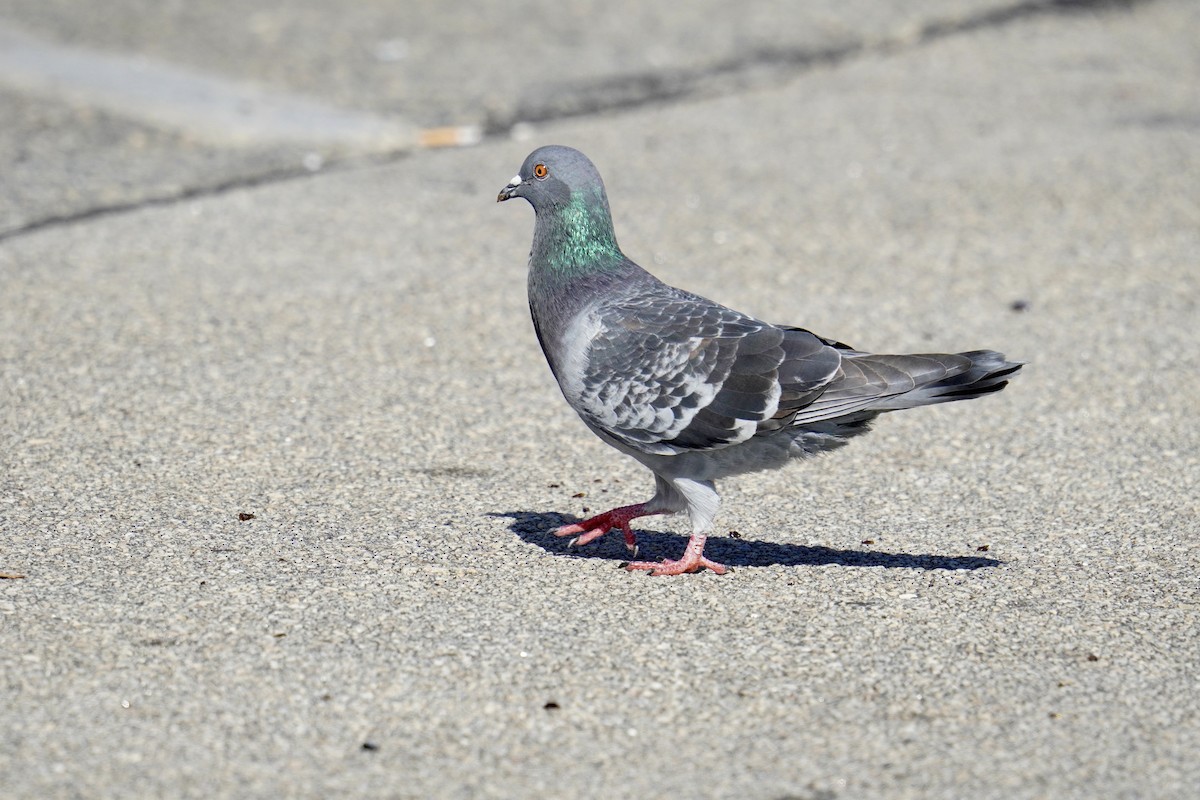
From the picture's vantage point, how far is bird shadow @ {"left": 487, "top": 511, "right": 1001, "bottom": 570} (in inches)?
191

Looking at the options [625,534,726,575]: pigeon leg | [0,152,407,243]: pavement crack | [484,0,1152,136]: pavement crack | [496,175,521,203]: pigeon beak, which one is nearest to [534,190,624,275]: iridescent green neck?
[496,175,521,203]: pigeon beak

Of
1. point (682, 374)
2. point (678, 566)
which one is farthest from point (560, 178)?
point (678, 566)

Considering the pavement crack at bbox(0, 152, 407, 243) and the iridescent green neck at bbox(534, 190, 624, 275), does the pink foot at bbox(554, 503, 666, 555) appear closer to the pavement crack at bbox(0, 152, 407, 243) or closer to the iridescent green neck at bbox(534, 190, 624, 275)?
the iridescent green neck at bbox(534, 190, 624, 275)

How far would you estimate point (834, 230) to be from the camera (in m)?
8.30

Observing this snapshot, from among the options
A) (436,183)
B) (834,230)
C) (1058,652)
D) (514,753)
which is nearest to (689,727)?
(514,753)

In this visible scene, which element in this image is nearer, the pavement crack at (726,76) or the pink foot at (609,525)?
the pink foot at (609,525)

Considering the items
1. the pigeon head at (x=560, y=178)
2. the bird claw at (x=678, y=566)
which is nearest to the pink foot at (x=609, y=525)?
the bird claw at (x=678, y=566)

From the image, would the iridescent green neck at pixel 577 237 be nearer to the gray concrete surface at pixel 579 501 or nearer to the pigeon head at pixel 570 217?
the pigeon head at pixel 570 217

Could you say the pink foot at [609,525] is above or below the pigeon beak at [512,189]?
below

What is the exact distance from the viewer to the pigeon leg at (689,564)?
4742mm

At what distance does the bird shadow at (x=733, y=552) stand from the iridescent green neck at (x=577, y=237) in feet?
2.89

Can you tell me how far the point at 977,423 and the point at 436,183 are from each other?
390 cm

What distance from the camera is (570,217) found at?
498 cm

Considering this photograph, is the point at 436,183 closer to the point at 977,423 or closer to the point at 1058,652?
the point at 977,423
